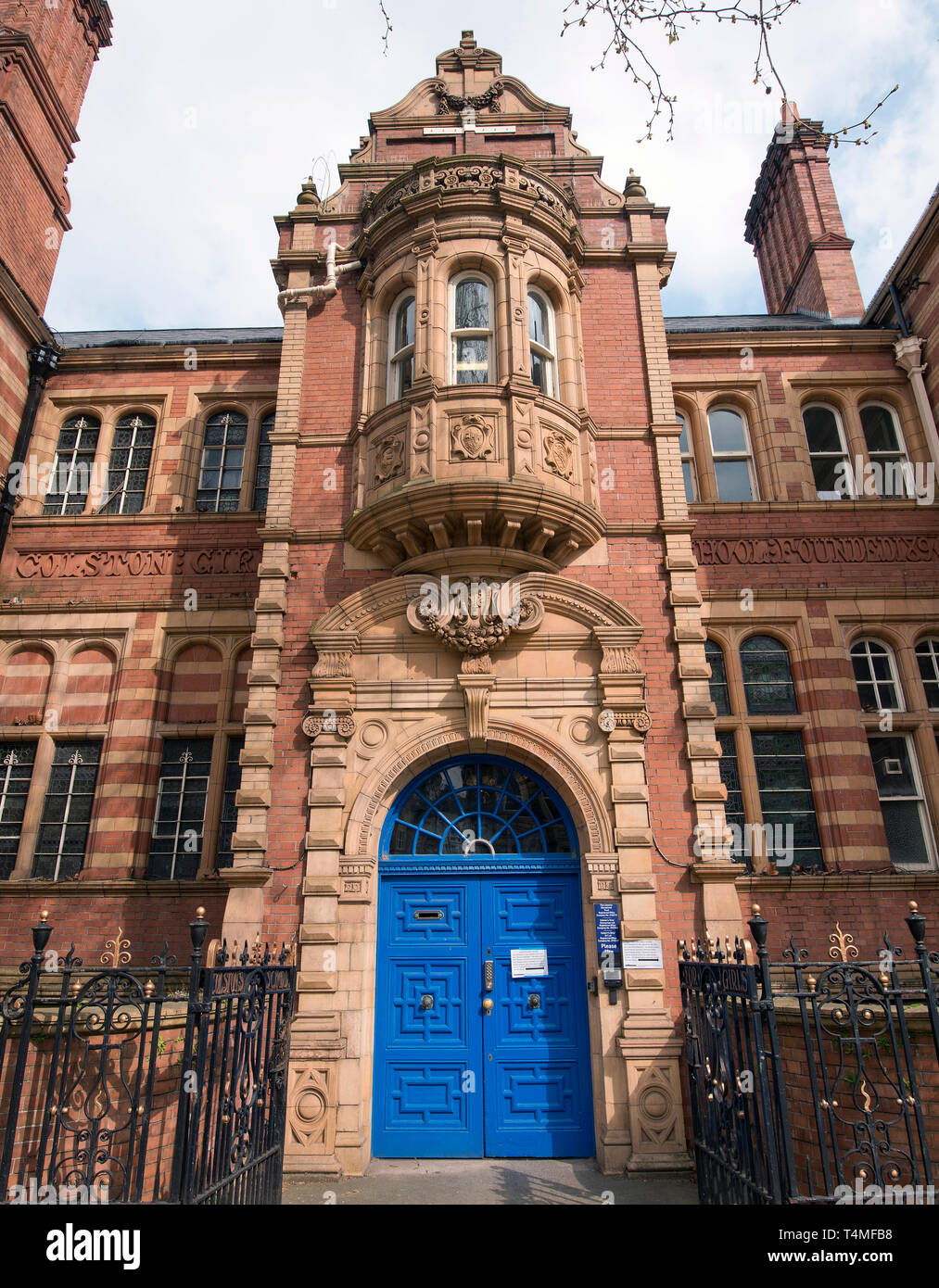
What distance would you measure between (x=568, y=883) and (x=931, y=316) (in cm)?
1154

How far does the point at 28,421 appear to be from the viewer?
47.3 ft

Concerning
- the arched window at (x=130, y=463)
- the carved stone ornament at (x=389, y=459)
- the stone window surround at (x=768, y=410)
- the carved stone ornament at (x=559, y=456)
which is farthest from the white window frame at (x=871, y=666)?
the arched window at (x=130, y=463)

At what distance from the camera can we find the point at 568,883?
9344 mm

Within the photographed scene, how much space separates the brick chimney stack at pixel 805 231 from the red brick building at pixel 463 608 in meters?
2.74

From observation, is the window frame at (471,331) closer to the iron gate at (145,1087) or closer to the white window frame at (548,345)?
Result: the white window frame at (548,345)

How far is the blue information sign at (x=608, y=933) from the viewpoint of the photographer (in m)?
8.66

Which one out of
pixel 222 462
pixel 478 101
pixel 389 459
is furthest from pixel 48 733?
pixel 478 101

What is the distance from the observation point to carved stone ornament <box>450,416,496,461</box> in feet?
33.2

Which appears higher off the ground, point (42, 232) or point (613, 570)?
point (42, 232)

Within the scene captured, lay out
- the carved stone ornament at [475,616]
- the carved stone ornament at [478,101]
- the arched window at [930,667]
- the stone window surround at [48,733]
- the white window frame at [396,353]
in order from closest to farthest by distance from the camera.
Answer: the carved stone ornament at [475,616]
the white window frame at [396,353]
the stone window surround at [48,733]
the arched window at [930,667]
the carved stone ornament at [478,101]

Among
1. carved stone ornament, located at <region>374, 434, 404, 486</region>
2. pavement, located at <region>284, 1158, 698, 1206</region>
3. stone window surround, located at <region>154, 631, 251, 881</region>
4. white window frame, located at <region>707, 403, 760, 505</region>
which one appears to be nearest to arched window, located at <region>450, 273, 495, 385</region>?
carved stone ornament, located at <region>374, 434, 404, 486</region>

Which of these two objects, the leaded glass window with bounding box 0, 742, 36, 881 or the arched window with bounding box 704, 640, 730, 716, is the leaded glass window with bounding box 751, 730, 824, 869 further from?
the leaded glass window with bounding box 0, 742, 36, 881
